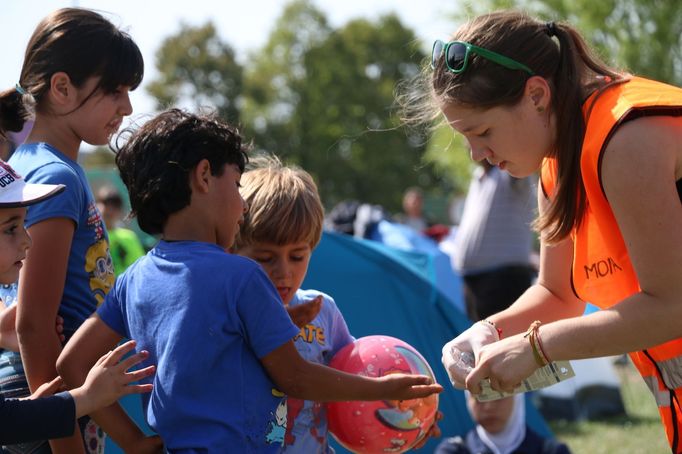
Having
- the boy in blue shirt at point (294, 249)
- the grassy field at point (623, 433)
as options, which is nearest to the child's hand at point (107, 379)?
the boy in blue shirt at point (294, 249)

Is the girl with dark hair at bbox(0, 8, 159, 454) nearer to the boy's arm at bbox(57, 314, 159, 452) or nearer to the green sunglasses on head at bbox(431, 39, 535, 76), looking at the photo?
the boy's arm at bbox(57, 314, 159, 452)

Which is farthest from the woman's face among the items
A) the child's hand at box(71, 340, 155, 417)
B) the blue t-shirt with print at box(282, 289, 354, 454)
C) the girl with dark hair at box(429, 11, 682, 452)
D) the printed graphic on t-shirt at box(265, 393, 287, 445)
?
the child's hand at box(71, 340, 155, 417)

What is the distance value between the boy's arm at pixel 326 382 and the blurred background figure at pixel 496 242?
3479mm

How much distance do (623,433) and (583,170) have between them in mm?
4660

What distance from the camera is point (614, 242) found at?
2096 millimetres

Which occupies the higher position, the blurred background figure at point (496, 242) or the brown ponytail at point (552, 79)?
the brown ponytail at point (552, 79)

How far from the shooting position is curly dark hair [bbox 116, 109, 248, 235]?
2.19 meters

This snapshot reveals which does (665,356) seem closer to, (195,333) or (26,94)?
(195,333)

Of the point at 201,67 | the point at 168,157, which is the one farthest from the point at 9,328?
the point at 201,67

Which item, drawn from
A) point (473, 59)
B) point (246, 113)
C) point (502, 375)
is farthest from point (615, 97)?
point (246, 113)

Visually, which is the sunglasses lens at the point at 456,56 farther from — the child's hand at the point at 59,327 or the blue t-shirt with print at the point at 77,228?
the child's hand at the point at 59,327

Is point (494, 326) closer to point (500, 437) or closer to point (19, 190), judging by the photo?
point (19, 190)

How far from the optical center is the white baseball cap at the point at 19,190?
2.22 meters

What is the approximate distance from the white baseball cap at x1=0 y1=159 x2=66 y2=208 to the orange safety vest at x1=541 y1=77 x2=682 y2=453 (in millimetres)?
1283
